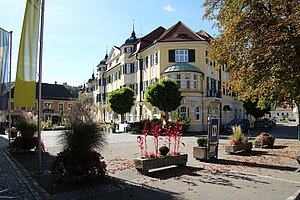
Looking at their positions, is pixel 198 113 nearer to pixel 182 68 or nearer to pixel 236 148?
pixel 182 68

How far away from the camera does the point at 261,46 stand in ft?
36.7

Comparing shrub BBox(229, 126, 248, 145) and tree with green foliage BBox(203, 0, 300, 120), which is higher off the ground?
tree with green foliage BBox(203, 0, 300, 120)

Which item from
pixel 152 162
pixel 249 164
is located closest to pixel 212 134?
pixel 249 164

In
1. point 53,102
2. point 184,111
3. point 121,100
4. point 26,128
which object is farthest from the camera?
point 53,102

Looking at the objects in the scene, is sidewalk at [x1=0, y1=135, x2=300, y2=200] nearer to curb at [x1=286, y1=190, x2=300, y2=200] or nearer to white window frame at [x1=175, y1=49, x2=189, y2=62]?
curb at [x1=286, y1=190, x2=300, y2=200]

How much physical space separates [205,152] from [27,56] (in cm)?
762

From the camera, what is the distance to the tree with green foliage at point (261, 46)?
419 inches

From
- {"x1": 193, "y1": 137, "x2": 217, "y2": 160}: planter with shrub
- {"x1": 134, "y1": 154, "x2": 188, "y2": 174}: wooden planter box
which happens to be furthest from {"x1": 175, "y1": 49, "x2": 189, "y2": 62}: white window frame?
{"x1": 134, "y1": 154, "x2": 188, "y2": 174}: wooden planter box

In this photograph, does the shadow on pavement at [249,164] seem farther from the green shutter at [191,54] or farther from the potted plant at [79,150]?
the green shutter at [191,54]

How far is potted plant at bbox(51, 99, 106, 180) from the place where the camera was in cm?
757

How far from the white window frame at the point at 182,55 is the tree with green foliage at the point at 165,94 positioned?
635 centimetres

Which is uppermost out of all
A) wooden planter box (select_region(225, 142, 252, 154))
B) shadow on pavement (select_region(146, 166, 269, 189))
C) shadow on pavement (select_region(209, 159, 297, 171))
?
wooden planter box (select_region(225, 142, 252, 154))

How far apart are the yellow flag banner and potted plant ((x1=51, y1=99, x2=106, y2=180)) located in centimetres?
257

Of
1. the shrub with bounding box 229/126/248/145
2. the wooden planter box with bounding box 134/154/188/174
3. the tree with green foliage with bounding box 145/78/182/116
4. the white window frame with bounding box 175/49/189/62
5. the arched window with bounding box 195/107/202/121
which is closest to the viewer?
the wooden planter box with bounding box 134/154/188/174
